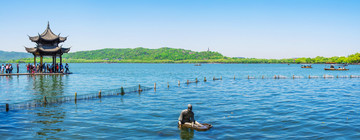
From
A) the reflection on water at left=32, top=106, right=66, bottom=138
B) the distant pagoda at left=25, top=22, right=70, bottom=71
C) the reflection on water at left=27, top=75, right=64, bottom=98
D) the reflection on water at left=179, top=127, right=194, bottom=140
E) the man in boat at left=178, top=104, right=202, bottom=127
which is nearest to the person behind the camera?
the reflection on water at left=179, top=127, right=194, bottom=140

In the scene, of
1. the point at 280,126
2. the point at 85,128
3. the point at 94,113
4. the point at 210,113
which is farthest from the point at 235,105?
the point at 85,128

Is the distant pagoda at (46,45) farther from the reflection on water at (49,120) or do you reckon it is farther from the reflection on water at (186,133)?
the reflection on water at (186,133)

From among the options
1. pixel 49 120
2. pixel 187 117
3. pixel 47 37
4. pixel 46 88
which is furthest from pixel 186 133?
pixel 47 37

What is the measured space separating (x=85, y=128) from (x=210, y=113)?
1020 cm

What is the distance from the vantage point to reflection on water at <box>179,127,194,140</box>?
1670 centimetres

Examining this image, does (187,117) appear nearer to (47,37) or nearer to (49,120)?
(49,120)

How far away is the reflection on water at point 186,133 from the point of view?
16.7 m

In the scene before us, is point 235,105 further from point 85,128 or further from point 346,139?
point 85,128

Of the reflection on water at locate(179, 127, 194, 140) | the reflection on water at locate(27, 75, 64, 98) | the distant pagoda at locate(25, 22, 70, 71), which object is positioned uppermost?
the distant pagoda at locate(25, 22, 70, 71)

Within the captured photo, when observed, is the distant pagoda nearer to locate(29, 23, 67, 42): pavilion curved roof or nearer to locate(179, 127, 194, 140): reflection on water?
locate(29, 23, 67, 42): pavilion curved roof

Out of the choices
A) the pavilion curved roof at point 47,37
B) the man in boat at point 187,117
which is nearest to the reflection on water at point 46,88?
the pavilion curved roof at point 47,37

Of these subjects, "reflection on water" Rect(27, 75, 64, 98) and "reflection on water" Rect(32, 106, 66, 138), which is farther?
"reflection on water" Rect(27, 75, 64, 98)

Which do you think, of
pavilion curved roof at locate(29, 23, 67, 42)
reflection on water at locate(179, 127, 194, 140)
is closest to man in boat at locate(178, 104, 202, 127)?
reflection on water at locate(179, 127, 194, 140)

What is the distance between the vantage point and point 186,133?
17.4 meters
